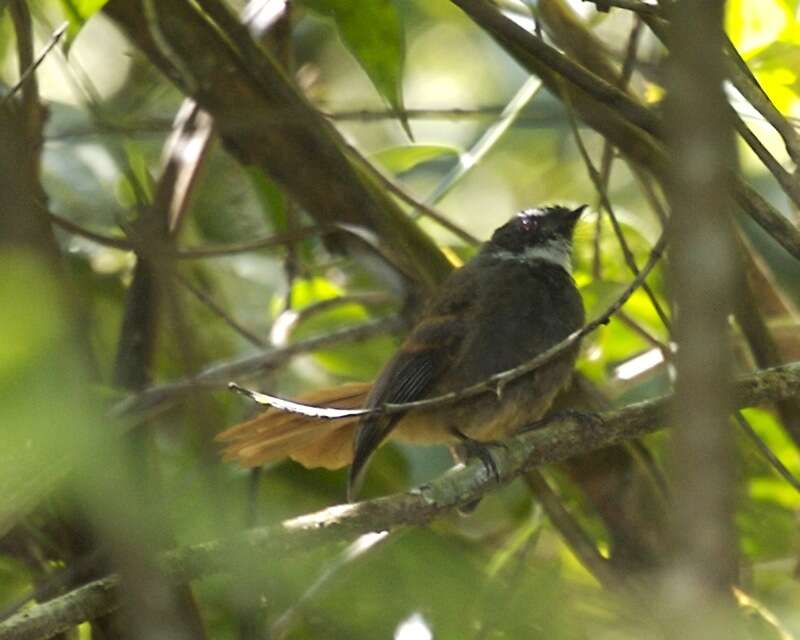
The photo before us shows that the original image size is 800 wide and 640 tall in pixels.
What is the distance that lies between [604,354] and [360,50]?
1.33m

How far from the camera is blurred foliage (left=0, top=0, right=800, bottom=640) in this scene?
4.85ft

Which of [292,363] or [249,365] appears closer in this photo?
[249,365]

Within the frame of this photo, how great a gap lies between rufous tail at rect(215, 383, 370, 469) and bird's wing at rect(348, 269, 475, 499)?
0.08 metres

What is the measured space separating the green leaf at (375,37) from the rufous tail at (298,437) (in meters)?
0.81

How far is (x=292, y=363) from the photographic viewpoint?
4.12 meters

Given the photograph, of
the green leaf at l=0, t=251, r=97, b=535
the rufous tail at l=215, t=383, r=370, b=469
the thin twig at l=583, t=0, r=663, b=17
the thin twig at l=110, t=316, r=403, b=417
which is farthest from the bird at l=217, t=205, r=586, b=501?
the green leaf at l=0, t=251, r=97, b=535

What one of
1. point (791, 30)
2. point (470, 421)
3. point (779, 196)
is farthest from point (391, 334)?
point (779, 196)

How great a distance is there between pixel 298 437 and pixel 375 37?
993mm

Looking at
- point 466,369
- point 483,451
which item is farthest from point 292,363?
point 483,451

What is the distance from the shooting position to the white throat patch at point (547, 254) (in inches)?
153

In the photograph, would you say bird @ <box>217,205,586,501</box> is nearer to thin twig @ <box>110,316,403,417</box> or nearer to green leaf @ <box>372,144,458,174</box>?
thin twig @ <box>110,316,403,417</box>

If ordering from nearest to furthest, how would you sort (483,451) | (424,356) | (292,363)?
(483,451)
(424,356)
(292,363)

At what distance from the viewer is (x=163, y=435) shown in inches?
157

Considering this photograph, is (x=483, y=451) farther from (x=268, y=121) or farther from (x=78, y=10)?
(x=78, y=10)
